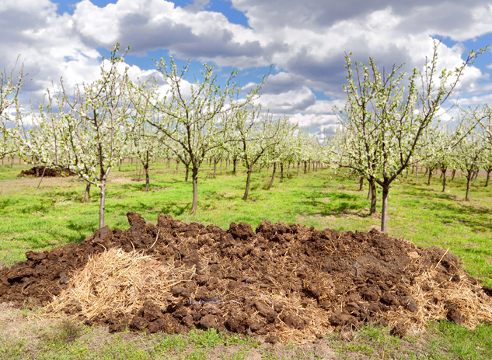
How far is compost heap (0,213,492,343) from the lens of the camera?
525 centimetres

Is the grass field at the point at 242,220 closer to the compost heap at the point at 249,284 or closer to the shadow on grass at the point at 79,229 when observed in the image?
the shadow on grass at the point at 79,229

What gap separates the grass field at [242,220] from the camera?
4.52 meters

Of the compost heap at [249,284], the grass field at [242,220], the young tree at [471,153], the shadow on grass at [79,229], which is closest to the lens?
the grass field at [242,220]

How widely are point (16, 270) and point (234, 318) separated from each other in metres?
5.35

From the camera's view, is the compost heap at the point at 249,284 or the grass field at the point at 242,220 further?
the compost heap at the point at 249,284

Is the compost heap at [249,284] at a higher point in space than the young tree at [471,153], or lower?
lower

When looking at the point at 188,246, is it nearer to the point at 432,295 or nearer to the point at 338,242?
the point at 338,242

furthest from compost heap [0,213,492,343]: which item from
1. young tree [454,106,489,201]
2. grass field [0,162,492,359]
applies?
young tree [454,106,489,201]

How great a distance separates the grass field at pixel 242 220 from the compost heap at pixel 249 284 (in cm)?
33

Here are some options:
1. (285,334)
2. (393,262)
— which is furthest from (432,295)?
(285,334)

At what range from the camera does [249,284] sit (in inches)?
242

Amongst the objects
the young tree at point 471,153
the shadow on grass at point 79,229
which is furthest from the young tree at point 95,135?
→ the young tree at point 471,153

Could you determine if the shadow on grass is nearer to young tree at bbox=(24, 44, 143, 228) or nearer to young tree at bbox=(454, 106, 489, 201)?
young tree at bbox=(24, 44, 143, 228)

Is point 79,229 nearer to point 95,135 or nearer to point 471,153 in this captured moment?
point 95,135
